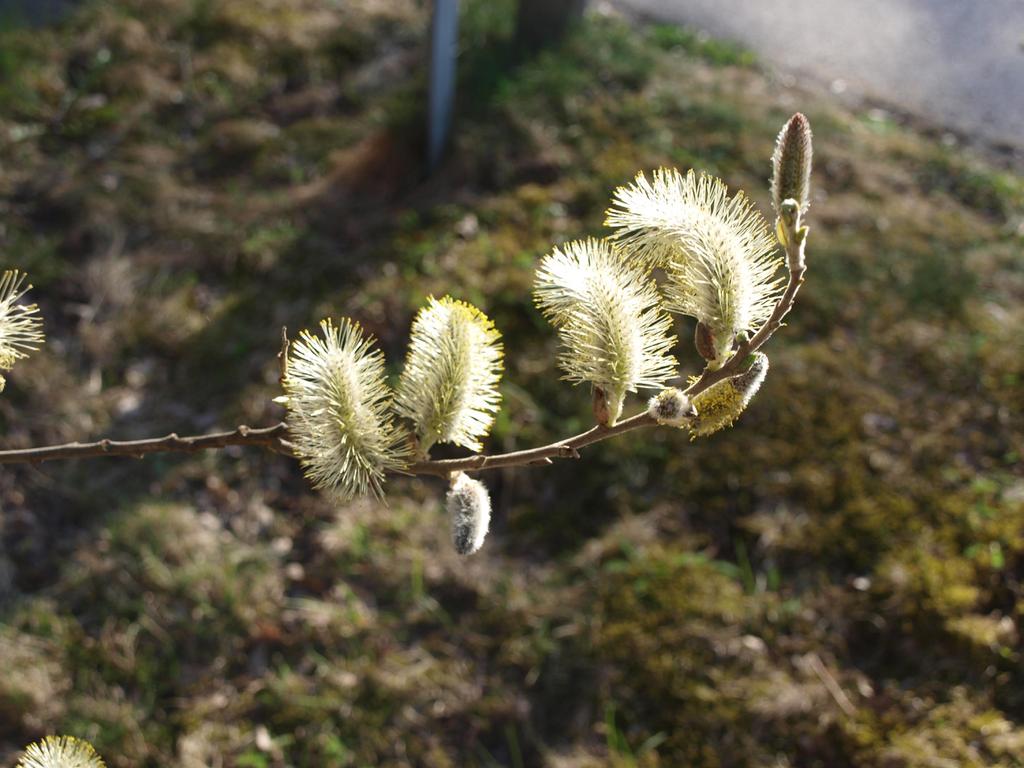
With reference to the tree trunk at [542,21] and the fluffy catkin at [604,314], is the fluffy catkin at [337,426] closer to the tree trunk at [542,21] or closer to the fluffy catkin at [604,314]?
the fluffy catkin at [604,314]

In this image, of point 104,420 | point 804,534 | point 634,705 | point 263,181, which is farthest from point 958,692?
point 263,181

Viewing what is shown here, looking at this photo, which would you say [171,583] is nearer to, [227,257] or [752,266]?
[227,257]

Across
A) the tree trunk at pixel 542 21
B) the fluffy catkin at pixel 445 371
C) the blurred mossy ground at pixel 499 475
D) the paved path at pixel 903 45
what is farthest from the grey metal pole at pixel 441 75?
the fluffy catkin at pixel 445 371

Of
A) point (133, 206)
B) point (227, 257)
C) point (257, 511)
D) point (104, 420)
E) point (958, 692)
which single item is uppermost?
point (133, 206)

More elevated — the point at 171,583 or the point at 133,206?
the point at 133,206

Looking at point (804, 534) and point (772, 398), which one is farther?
point (772, 398)

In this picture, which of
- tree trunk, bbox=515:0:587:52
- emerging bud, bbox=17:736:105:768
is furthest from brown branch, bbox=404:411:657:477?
tree trunk, bbox=515:0:587:52
